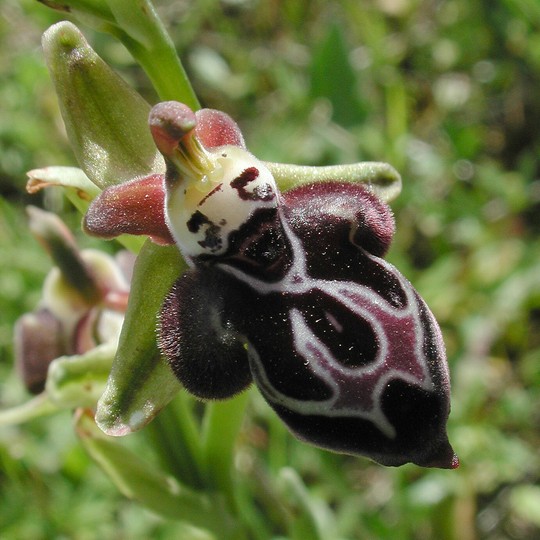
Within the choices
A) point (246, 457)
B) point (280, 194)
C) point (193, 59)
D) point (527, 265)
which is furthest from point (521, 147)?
point (280, 194)

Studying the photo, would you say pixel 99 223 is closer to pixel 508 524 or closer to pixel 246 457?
pixel 246 457

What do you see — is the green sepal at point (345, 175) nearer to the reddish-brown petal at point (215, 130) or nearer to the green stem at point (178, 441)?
the reddish-brown petal at point (215, 130)

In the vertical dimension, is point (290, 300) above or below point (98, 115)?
below

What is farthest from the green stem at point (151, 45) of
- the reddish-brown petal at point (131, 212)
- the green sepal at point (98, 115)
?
the reddish-brown petal at point (131, 212)

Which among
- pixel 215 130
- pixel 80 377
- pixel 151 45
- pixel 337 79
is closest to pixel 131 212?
Result: pixel 215 130

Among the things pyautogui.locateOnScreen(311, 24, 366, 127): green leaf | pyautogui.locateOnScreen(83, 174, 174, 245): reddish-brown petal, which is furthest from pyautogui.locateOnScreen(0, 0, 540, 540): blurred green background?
pyautogui.locateOnScreen(83, 174, 174, 245): reddish-brown petal

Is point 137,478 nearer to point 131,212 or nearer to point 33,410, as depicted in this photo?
point 33,410
